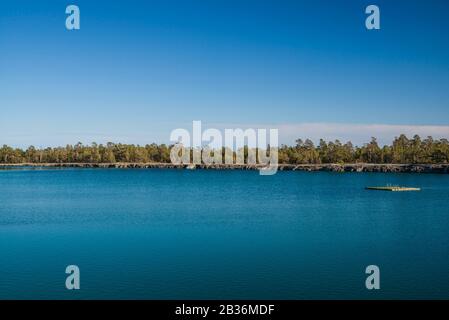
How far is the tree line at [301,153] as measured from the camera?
5172 inches

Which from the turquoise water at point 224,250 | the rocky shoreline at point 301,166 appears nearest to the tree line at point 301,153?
the rocky shoreline at point 301,166

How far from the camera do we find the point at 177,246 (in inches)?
1014

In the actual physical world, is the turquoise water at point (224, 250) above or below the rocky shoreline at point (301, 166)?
below

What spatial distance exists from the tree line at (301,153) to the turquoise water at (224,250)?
3575 inches

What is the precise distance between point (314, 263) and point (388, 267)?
298 cm

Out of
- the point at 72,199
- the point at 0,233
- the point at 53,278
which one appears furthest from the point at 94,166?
the point at 53,278

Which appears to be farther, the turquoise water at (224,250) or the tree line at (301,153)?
the tree line at (301,153)

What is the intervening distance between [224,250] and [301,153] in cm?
12423

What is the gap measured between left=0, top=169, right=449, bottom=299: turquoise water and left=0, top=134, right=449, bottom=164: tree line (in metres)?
90.8

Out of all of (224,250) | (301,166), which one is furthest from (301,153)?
(224,250)

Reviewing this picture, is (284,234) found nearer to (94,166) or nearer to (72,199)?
(72,199)

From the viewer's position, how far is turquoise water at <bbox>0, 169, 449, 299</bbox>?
59.4 feet

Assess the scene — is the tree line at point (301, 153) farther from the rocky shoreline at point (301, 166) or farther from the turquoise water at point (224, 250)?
the turquoise water at point (224, 250)
